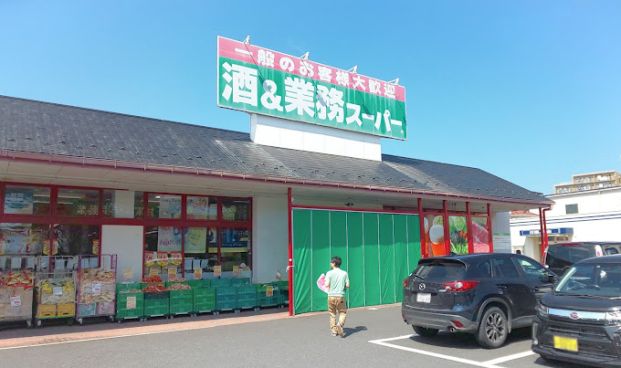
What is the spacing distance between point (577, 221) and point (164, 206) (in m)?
29.6

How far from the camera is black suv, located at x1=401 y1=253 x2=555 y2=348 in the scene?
25.5 ft

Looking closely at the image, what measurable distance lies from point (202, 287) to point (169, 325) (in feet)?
5.20

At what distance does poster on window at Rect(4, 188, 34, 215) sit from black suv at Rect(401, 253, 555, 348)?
855 cm

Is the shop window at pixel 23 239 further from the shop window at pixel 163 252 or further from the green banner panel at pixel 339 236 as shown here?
the green banner panel at pixel 339 236

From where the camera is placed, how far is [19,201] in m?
11.1

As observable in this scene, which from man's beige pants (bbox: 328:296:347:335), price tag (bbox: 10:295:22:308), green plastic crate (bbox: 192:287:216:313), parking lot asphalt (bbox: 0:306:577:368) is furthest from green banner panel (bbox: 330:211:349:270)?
price tag (bbox: 10:295:22:308)

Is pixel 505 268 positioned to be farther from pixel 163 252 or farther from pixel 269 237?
pixel 163 252

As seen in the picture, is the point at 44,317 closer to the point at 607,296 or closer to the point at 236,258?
the point at 236,258

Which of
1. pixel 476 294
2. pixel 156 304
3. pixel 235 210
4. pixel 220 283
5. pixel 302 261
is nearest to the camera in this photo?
pixel 476 294

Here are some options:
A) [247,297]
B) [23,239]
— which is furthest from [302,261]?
[23,239]

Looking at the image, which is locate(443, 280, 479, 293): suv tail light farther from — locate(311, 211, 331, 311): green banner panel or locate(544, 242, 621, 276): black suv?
locate(544, 242, 621, 276): black suv

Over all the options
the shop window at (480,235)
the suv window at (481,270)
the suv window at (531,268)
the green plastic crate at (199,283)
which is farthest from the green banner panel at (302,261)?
the shop window at (480,235)

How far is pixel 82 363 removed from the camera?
7.33 m

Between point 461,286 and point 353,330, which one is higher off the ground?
point 461,286
